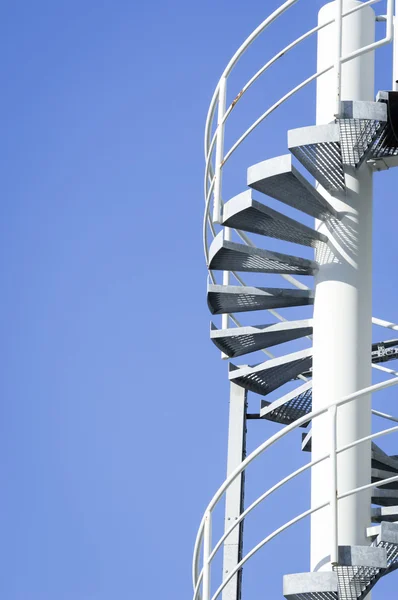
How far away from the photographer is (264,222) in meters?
10.7

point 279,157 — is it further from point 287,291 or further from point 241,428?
point 241,428

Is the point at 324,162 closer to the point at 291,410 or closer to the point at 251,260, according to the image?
the point at 251,260

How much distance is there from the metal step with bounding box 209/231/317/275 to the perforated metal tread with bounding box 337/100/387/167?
1.02 m

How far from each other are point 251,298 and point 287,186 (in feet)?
4.48

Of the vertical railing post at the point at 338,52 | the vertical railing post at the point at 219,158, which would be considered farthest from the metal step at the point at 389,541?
the vertical railing post at the point at 338,52

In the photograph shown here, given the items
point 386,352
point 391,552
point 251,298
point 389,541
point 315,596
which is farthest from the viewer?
point 386,352

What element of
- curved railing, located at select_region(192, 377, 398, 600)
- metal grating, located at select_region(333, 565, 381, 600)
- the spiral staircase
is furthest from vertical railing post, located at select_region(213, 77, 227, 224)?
metal grating, located at select_region(333, 565, 381, 600)

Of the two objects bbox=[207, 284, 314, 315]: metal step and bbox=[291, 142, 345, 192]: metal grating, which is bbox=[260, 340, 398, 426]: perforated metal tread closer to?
bbox=[207, 284, 314, 315]: metal step

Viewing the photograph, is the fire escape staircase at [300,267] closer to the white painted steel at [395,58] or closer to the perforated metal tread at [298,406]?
the perforated metal tread at [298,406]

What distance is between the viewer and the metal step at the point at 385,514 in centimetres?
1021

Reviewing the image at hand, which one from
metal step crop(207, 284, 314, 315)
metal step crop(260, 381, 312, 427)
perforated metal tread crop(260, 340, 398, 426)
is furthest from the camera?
metal step crop(260, 381, 312, 427)

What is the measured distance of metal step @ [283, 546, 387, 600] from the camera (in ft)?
30.8

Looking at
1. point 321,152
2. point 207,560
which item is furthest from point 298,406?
point 321,152

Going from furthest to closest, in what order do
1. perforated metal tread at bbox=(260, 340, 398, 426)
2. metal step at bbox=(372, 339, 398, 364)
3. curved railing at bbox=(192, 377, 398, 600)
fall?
1. metal step at bbox=(372, 339, 398, 364)
2. perforated metal tread at bbox=(260, 340, 398, 426)
3. curved railing at bbox=(192, 377, 398, 600)
